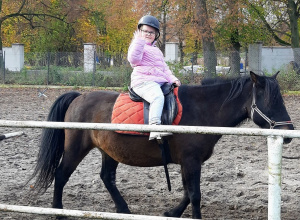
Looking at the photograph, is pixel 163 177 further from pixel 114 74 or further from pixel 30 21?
pixel 30 21

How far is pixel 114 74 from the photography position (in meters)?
25.7

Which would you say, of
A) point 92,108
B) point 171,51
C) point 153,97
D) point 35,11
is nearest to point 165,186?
point 92,108

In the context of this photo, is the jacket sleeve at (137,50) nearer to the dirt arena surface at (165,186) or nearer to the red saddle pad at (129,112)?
the red saddle pad at (129,112)

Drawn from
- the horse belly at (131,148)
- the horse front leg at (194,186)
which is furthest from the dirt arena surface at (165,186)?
the horse belly at (131,148)

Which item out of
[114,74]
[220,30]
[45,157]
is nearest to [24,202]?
[45,157]

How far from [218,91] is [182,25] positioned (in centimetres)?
2076

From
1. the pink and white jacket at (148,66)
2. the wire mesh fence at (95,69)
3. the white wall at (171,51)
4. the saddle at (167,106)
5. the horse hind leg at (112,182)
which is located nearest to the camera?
the saddle at (167,106)

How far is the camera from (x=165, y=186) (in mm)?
6543

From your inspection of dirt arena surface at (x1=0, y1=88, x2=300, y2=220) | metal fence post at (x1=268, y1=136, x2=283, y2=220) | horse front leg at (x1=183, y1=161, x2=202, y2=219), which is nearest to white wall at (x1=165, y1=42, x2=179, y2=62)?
dirt arena surface at (x1=0, y1=88, x2=300, y2=220)

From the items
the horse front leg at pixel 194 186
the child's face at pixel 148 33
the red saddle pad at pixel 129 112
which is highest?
the child's face at pixel 148 33

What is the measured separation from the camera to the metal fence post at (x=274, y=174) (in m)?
2.97

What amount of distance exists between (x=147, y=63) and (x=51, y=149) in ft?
4.99

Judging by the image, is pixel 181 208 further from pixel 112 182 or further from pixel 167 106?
pixel 167 106

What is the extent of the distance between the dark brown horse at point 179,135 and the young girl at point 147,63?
1.01 feet
